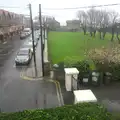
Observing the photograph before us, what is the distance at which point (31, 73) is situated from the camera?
1683cm

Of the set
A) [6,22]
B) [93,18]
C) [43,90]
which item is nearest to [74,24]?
[93,18]

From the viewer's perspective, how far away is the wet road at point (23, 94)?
33.5 ft

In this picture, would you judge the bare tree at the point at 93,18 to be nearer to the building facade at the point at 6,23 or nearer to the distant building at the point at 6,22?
the building facade at the point at 6,23

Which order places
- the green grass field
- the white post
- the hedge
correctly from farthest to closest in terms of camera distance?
1. the green grass field
2. the white post
3. the hedge

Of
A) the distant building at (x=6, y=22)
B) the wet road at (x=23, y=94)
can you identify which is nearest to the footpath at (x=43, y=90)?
the wet road at (x=23, y=94)

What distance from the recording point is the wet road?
10219 millimetres

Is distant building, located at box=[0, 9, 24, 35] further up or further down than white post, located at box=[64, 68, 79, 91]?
further up

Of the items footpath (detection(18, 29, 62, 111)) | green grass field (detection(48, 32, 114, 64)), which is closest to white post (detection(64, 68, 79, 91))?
footpath (detection(18, 29, 62, 111))

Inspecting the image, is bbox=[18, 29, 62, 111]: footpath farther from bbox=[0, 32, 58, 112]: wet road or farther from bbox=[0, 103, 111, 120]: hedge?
bbox=[0, 103, 111, 120]: hedge

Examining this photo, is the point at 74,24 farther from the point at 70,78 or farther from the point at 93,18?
the point at 70,78

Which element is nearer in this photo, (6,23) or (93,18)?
(6,23)

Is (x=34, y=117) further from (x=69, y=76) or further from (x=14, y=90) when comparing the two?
(x=14, y=90)

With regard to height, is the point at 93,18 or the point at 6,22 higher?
the point at 93,18

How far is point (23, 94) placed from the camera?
1186 cm
